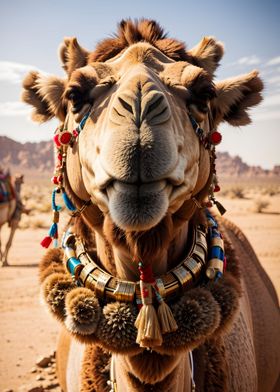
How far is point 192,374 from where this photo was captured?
2398mm

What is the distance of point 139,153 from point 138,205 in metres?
0.22

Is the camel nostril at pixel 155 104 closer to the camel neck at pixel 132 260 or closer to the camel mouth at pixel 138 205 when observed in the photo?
the camel mouth at pixel 138 205

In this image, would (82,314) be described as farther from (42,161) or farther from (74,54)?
(42,161)

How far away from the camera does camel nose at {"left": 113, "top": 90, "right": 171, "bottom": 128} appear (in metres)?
1.55

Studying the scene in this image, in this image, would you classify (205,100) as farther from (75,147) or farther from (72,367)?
(72,367)

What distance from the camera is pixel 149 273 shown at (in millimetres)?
1860

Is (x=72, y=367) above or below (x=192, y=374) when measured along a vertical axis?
below

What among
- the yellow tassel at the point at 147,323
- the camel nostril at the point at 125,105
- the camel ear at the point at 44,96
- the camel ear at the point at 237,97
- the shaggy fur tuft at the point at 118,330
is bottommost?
the shaggy fur tuft at the point at 118,330

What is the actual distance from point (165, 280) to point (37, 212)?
23.6 metres

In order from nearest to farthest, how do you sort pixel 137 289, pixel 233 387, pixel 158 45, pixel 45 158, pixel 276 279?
pixel 137 289 < pixel 158 45 < pixel 233 387 < pixel 276 279 < pixel 45 158

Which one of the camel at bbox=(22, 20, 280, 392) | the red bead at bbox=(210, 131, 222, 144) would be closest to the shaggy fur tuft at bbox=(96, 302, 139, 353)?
the camel at bbox=(22, 20, 280, 392)

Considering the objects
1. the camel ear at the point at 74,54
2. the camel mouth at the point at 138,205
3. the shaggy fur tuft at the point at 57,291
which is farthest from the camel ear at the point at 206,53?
the shaggy fur tuft at the point at 57,291

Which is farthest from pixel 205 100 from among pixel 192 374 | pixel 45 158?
pixel 45 158

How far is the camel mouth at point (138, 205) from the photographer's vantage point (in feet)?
4.88
